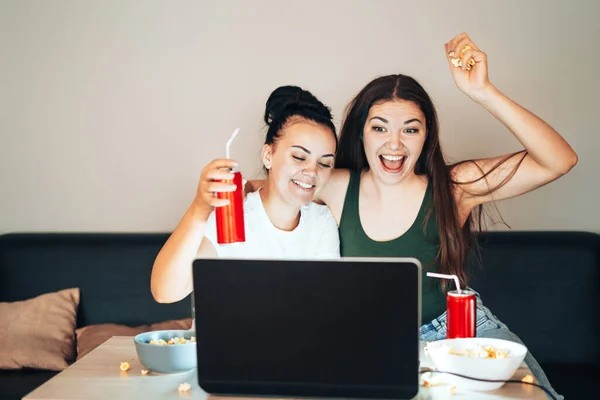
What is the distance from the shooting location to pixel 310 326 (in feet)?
4.24

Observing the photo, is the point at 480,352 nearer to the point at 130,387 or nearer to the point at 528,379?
the point at 528,379

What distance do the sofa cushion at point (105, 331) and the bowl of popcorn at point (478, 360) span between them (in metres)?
1.43

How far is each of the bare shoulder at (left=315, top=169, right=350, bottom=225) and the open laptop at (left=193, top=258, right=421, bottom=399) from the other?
3.17 ft

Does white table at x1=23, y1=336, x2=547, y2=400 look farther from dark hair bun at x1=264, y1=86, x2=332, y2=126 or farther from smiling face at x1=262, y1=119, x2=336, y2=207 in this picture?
dark hair bun at x1=264, y1=86, x2=332, y2=126

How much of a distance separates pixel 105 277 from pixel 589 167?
76.8 inches

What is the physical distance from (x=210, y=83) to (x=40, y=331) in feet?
3.83

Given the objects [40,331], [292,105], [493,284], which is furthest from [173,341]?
[493,284]

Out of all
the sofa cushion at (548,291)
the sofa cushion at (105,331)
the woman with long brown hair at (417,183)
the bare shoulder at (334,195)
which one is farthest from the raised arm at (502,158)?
the sofa cushion at (105,331)

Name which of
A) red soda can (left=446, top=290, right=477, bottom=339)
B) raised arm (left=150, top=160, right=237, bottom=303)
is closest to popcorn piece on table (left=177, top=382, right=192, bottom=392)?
raised arm (left=150, top=160, right=237, bottom=303)

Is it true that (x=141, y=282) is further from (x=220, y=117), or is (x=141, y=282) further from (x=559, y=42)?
(x=559, y=42)

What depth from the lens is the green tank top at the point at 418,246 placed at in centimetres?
209

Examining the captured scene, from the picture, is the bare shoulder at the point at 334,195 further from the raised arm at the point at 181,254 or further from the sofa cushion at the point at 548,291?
the sofa cushion at the point at 548,291

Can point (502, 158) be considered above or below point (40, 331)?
above

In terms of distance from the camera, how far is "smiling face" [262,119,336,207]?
2.04m
